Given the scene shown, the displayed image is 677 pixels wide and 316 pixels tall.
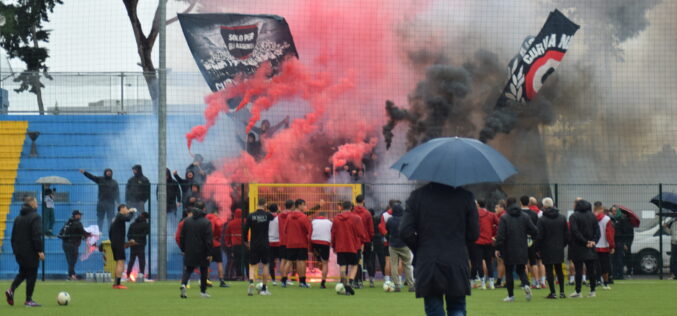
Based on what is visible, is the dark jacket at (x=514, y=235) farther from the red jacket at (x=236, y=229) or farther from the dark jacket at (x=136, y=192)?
the dark jacket at (x=136, y=192)

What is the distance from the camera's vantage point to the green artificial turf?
14664 millimetres

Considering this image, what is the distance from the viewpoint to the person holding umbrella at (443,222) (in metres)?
8.77

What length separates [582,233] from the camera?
17.2 metres

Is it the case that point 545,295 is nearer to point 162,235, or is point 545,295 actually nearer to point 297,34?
point 162,235

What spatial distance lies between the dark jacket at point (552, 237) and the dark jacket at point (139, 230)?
10763 millimetres

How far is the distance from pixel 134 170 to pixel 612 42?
16946 millimetres

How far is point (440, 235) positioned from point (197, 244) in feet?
30.1

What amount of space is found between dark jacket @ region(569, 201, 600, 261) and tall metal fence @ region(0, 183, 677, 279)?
23.4ft

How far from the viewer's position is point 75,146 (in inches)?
1131

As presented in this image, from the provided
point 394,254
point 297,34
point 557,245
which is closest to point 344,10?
point 297,34

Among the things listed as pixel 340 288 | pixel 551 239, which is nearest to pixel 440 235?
pixel 551 239

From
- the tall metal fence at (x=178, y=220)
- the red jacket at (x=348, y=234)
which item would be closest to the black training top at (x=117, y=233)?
the tall metal fence at (x=178, y=220)

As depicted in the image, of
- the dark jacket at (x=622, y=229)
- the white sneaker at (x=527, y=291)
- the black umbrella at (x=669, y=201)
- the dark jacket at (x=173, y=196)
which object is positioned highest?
the dark jacket at (x=173, y=196)

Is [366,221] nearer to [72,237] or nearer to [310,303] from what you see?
[310,303]
